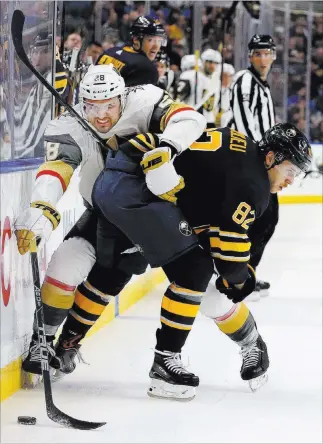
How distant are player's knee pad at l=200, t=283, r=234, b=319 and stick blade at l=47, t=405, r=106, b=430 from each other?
0.59 metres

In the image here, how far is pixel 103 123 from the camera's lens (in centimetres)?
317

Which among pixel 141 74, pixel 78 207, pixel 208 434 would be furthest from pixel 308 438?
pixel 141 74

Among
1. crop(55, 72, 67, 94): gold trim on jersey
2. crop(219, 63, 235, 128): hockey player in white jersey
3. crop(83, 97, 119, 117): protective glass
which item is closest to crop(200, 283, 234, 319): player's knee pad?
crop(83, 97, 119, 117): protective glass

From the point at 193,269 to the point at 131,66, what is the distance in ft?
4.87

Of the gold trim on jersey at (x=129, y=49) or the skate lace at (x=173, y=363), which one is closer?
the skate lace at (x=173, y=363)

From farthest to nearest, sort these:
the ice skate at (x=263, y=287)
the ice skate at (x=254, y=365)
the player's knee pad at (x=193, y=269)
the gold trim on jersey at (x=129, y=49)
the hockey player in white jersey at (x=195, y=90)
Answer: the hockey player in white jersey at (x=195, y=90) → the ice skate at (x=263, y=287) → the gold trim on jersey at (x=129, y=49) → the ice skate at (x=254, y=365) → the player's knee pad at (x=193, y=269)

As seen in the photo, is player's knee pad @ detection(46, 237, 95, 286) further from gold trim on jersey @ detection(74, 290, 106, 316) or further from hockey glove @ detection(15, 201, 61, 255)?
hockey glove @ detection(15, 201, 61, 255)

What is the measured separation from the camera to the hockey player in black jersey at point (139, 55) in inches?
182

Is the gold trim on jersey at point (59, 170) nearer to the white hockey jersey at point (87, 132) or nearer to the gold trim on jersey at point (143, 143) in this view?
the white hockey jersey at point (87, 132)

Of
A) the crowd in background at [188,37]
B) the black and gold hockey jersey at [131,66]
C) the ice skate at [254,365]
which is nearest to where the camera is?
the ice skate at [254,365]

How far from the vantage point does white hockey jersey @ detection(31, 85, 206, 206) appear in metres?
3.22

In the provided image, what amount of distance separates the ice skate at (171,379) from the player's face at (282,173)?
2.07ft

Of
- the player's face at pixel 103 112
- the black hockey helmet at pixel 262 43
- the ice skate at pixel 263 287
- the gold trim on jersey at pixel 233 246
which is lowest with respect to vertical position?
the ice skate at pixel 263 287

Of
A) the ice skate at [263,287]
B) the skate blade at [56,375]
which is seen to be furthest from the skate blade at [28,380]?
the ice skate at [263,287]
